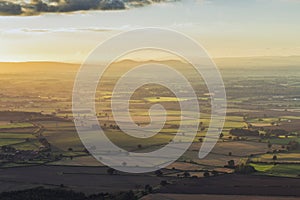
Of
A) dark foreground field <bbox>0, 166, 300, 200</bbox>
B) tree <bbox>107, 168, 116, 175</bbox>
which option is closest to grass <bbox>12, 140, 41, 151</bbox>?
dark foreground field <bbox>0, 166, 300, 200</bbox>

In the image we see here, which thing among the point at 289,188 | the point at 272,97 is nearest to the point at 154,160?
the point at 289,188

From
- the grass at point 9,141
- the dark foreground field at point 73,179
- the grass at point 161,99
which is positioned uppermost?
the dark foreground field at point 73,179

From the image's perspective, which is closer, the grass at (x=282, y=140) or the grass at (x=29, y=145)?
the grass at (x=29, y=145)

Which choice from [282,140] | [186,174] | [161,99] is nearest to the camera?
[186,174]

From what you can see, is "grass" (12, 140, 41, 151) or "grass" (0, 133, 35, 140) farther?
"grass" (0, 133, 35, 140)

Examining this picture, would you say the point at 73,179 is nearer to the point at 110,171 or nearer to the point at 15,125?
the point at 110,171

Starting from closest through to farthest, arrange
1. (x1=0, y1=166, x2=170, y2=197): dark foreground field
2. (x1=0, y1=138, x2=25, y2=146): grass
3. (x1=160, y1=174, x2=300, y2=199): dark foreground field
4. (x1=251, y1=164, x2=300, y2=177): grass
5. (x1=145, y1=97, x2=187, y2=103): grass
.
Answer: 1. (x1=160, y1=174, x2=300, y2=199): dark foreground field
2. (x1=0, y1=166, x2=170, y2=197): dark foreground field
3. (x1=251, y1=164, x2=300, y2=177): grass
4. (x1=0, y1=138, x2=25, y2=146): grass
5. (x1=145, y1=97, x2=187, y2=103): grass

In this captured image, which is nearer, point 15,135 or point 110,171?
point 110,171

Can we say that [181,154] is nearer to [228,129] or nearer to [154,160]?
[154,160]

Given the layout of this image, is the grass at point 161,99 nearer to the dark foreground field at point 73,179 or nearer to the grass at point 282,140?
the grass at point 282,140

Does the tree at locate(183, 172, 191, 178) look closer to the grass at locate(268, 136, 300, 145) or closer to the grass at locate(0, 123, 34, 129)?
the grass at locate(268, 136, 300, 145)

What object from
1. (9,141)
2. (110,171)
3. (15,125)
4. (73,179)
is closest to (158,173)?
(110,171)

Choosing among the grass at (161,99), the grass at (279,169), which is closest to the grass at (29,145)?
the grass at (279,169)
